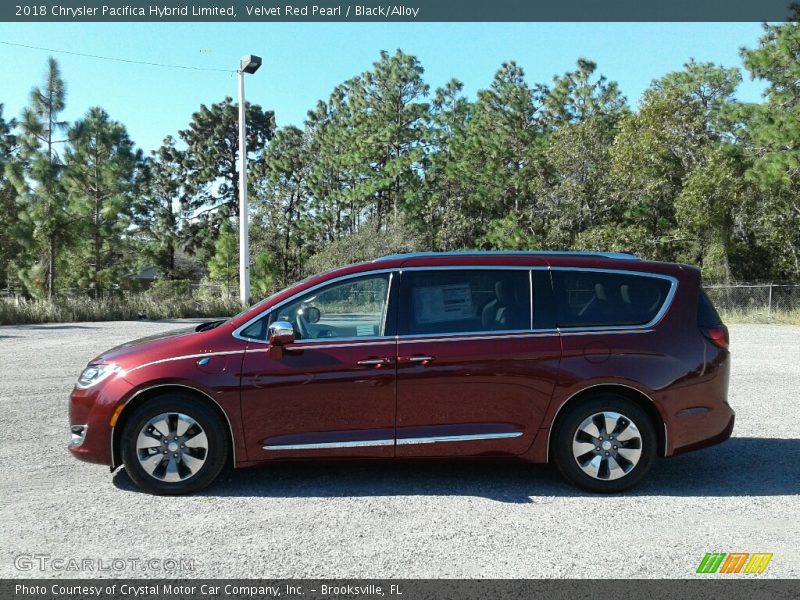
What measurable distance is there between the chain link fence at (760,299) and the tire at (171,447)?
2714 centimetres

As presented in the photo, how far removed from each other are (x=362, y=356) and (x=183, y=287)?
98.9 ft

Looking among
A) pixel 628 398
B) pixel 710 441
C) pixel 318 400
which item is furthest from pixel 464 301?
pixel 710 441

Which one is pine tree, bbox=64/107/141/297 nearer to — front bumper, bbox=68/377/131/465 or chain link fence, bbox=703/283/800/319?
chain link fence, bbox=703/283/800/319

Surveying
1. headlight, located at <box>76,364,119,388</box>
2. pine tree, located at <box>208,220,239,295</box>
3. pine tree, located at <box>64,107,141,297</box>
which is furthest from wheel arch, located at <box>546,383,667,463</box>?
pine tree, located at <box>208,220,239,295</box>

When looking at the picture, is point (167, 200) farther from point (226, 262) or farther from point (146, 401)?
point (146, 401)

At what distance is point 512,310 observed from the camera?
17.7ft

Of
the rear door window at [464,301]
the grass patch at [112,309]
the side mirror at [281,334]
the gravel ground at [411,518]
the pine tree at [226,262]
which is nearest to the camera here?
the gravel ground at [411,518]

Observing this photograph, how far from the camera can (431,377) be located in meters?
5.14

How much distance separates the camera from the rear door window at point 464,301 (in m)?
5.31

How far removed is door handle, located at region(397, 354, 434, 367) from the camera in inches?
203

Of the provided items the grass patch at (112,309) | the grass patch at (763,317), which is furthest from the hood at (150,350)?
the grass patch at (763,317)

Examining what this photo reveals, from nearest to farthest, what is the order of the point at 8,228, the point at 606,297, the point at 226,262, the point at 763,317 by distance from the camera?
the point at 606,297 < the point at 763,317 < the point at 8,228 < the point at 226,262

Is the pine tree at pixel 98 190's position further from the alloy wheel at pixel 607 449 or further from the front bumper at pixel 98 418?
the alloy wheel at pixel 607 449

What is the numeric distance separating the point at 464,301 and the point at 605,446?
150cm
